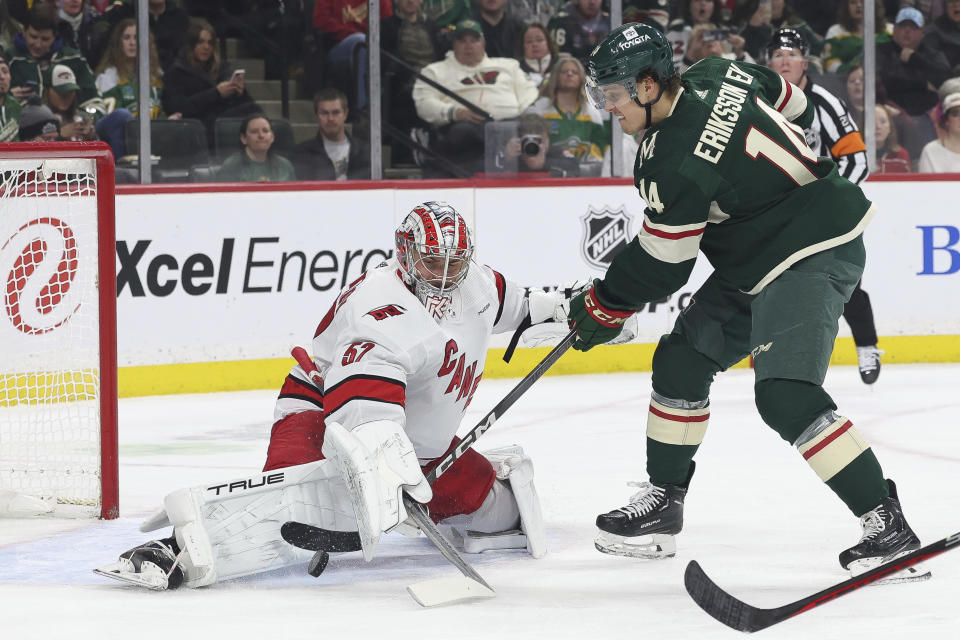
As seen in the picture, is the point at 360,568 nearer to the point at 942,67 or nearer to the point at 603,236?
the point at 603,236

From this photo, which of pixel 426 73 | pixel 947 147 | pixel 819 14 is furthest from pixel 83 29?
pixel 947 147

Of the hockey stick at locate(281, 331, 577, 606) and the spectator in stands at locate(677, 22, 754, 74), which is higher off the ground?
the spectator in stands at locate(677, 22, 754, 74)

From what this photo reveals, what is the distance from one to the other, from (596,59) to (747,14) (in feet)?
13.9

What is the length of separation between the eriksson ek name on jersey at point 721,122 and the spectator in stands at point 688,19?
3918 mm

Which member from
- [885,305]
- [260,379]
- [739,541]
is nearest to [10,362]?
[260,379]

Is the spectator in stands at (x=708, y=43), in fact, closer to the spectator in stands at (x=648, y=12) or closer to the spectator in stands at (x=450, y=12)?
the spectator in stands at (x=648, y=12)

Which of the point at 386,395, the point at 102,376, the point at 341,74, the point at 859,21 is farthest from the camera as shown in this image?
the point at 859,21

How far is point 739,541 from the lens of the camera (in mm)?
3250

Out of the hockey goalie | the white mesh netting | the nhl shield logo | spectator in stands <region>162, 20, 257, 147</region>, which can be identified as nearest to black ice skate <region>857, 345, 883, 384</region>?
the nhl shield logo

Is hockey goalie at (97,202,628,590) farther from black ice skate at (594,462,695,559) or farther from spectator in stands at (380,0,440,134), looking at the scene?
spectator in stands at (380,0,440,134)

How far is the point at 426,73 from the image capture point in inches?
245

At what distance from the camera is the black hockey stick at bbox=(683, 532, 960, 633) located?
95.8 inches

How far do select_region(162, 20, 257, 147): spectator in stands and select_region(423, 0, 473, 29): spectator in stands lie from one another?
90cm

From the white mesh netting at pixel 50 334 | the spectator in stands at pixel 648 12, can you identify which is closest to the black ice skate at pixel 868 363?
the spectator in stands at pixel 648 12
